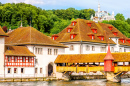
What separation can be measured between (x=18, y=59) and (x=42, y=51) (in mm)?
6057

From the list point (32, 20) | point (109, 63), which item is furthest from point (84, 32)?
point (32, 20)

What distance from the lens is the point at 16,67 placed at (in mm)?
67438

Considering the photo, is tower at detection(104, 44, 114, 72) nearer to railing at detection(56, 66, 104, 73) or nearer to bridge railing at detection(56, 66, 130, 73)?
bridge railing at detection(56, 66, 130, 73)

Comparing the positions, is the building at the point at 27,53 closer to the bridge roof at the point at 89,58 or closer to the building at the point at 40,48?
the building at the point at 40,48

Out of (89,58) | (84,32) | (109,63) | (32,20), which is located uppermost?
(32,20)

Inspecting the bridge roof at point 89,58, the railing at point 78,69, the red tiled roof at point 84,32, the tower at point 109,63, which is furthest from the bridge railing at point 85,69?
the red tiled roof at point 84,32

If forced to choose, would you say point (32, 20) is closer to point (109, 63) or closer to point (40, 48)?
point (40, 48)

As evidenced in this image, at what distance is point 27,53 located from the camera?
2702 inches

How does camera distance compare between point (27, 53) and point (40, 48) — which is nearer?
point (27, 53)

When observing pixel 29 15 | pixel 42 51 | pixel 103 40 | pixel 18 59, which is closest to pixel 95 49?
pixel 103 40

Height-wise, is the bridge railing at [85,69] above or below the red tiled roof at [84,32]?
below

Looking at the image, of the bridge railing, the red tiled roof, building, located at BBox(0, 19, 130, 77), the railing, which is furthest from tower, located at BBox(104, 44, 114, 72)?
the red tiled roof

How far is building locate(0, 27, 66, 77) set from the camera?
66.3m

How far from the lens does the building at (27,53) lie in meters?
66.3
